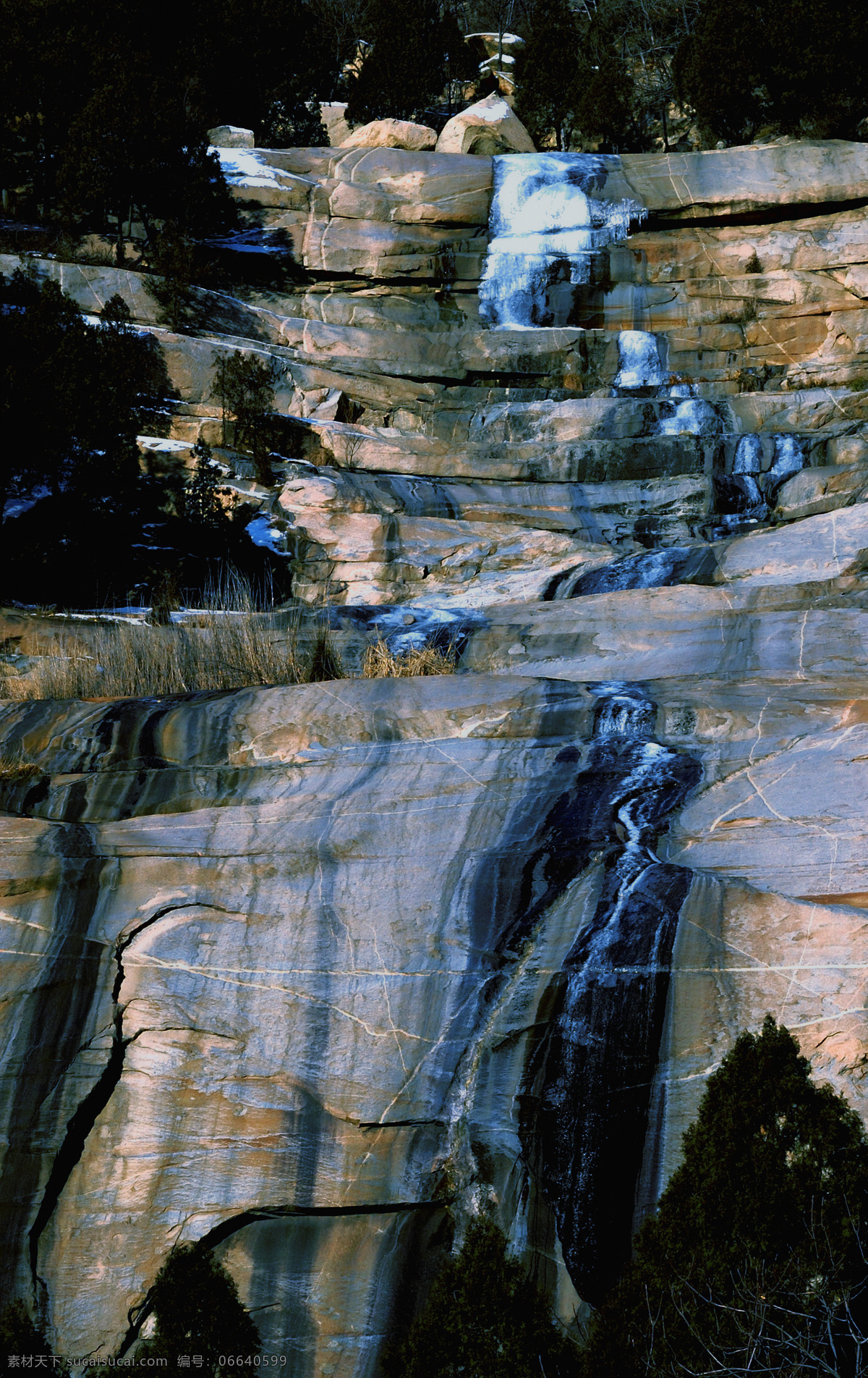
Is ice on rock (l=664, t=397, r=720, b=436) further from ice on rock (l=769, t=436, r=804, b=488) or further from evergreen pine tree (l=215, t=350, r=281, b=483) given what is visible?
evergreen pine tree (l=215, t=350, r=281, b=483)

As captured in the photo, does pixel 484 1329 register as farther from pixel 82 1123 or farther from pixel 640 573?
pixel 640 573

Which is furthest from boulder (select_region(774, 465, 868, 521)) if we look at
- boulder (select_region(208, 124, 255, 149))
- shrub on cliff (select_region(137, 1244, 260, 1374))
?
boulder (select_region(208, 124, 255, 149))

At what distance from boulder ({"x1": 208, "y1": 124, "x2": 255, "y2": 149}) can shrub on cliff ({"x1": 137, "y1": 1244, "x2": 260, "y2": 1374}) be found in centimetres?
1921

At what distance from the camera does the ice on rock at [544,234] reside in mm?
17734

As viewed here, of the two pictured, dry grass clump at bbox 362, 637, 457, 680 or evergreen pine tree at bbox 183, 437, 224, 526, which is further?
evergreen pine tree at bbox 183, 437, 224, 526

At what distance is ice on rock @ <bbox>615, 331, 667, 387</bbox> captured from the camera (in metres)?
16.7

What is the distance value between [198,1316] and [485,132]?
19.7m

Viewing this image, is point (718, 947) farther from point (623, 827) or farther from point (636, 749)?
point (636, 749)

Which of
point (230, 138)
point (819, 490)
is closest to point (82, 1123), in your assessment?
point (819, 490)

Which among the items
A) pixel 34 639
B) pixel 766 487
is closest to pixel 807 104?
pixel 766 487

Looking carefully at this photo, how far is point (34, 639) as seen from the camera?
10.1 meters

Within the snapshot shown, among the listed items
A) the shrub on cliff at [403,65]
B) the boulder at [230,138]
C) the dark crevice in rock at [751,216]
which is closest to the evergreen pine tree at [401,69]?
the shrub on cliff at [403,65]

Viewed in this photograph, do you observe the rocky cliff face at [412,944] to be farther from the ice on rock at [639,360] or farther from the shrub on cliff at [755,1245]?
the ice on rock at [639,360]

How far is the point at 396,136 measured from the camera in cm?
1994
